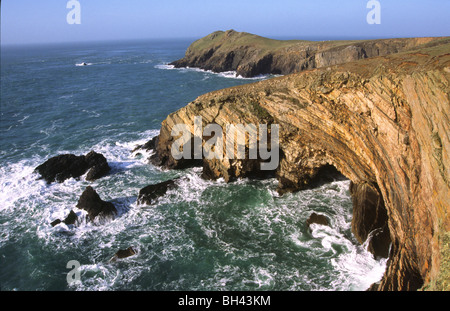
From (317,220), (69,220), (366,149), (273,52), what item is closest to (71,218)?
(69,220)

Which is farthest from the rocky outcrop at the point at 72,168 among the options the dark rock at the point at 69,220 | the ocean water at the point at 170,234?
the dark rock at the point at 69,220

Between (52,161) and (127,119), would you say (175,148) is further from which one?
(127,119)

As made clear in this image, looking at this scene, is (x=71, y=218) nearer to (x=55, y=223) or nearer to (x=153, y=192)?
(x=55, y=223)

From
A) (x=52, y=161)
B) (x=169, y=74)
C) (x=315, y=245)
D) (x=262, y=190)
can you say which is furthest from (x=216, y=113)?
(x=169, y=74)

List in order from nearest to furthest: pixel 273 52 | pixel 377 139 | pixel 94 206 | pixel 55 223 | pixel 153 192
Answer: pixel 377 139 → pixel 55 223 → pixel 94 206 → pixel 153 192 → pixel 273 52

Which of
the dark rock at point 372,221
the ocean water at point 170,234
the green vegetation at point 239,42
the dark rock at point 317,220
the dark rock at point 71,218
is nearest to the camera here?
the ocean water at point 170,234

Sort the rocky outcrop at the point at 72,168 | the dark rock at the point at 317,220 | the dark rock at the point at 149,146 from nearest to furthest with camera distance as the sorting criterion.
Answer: the dark rock at the point at 317,220
the rocky outcrop at the point at 72,168
the dark rock at the point at 149,146

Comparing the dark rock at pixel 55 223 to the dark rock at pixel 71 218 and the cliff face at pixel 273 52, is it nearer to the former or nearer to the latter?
the dark rock at pixel 71 218

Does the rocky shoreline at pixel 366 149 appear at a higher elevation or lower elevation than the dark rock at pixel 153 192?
higher
